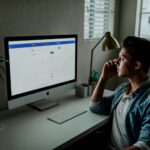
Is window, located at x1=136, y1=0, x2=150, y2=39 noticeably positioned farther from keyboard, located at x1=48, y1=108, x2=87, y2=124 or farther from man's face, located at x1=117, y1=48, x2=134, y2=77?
keyboard, located at x1=48, y1=108, x2=87, y2=124

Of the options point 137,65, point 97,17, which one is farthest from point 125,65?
point 97,17

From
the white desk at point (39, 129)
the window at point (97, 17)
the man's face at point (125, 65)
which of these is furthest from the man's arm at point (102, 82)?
the window at point (97, 17)

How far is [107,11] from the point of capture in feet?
8.57

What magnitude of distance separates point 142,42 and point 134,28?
129 centimetres

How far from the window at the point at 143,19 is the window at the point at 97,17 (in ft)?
0.98

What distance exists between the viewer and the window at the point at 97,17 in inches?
93.7

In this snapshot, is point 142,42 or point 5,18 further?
point 5,18

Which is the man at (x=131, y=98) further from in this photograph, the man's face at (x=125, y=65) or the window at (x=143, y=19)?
the window at (x=143, y=19)

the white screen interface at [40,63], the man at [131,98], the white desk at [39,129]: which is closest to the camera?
the white desk at [39,129]

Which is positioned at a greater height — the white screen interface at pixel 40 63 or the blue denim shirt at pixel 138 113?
the white screen interface at pixel 40 63

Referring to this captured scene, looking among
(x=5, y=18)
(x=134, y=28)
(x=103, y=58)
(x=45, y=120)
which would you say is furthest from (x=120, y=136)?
(x=134, y=28)

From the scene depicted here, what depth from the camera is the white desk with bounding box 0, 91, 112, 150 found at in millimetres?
1222

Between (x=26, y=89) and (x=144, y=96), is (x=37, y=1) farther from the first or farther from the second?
(x=144, y=96)

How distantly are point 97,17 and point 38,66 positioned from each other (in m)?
1.18
